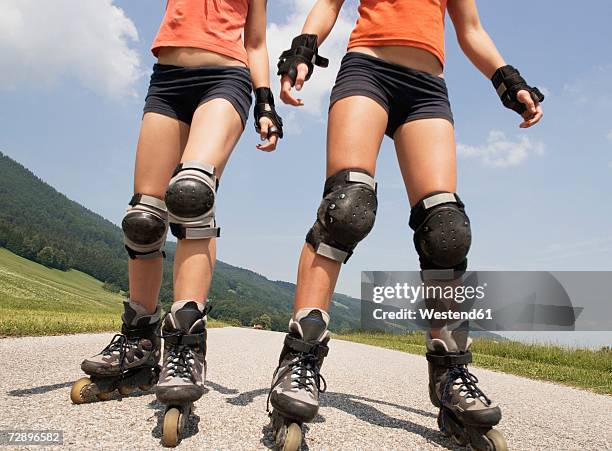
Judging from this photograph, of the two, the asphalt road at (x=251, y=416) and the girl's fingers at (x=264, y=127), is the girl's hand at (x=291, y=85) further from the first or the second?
the asphalt road at (x=251, y=416)

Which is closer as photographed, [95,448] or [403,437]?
[95,448]

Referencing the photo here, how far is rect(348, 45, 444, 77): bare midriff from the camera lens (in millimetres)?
2416

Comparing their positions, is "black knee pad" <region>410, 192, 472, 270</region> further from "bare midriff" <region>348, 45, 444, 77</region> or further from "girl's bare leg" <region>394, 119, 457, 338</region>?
"bare midriff" <region>348, 45, 444, 77</region>

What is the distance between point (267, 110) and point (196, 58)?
1.71ft

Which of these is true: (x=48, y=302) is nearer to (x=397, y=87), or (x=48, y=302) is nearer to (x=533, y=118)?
(x=397, y=87)

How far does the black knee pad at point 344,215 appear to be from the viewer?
6.64 feet

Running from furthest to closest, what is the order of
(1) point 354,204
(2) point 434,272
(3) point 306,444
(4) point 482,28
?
1. (4) point 482,28
2. (2) point 434,272
3. (1) point 354,204
4. (3) point 306,444

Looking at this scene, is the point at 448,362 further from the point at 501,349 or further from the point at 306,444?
the point at 501,349

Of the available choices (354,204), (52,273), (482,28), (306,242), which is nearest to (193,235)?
(306,242)

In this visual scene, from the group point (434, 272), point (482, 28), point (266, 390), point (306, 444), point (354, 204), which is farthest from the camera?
point (266, 390)

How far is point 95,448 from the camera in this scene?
5.20 ft

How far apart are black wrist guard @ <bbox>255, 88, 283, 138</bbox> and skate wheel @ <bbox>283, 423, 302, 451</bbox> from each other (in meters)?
1.67

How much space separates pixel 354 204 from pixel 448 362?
3.05ft

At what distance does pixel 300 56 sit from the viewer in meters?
2.37
